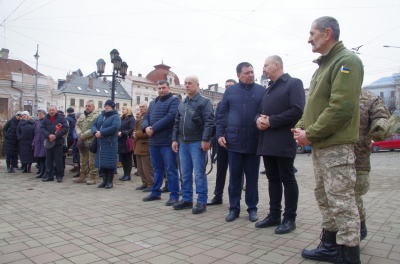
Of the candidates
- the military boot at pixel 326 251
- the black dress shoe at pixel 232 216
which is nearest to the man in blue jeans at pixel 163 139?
the black dress shoe at pixel 232 216

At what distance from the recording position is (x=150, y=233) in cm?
393

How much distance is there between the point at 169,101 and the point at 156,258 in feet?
11.0

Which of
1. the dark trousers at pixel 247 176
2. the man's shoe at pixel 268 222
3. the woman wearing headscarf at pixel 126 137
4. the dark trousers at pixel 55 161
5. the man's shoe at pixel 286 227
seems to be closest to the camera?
the man's shoe at pixel 286 227

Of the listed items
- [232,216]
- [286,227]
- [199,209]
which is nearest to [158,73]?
[199,209]

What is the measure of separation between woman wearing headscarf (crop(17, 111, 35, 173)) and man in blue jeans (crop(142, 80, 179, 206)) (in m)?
5.75

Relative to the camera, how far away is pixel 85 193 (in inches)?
260

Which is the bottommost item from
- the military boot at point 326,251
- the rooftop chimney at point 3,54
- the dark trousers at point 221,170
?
the military boot at point 326,251

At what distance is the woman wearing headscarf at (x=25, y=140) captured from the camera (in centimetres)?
995

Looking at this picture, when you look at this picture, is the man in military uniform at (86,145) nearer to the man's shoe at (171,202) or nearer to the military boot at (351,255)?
the man's shoe at (171,202)

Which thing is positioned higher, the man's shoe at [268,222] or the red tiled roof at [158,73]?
the red tiled roof at [158,73]

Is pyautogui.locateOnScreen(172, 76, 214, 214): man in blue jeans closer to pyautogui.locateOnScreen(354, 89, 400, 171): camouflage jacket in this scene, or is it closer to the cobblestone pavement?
the cobblestone pavement

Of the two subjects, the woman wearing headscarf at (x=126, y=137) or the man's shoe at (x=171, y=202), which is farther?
the woman wearing headscarf at (x=126, y=137)

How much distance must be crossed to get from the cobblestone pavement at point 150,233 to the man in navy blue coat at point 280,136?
30cm

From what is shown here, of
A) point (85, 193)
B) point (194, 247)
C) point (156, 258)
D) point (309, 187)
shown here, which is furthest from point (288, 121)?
point (85, 193)
